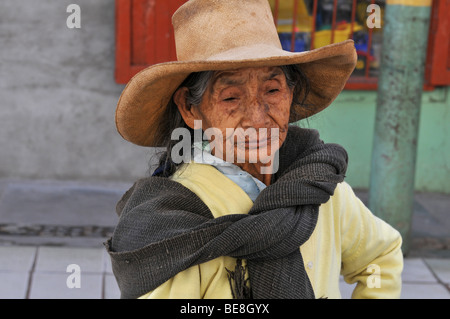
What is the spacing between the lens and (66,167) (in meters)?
5.94

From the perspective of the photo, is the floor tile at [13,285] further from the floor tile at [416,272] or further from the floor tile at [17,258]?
the floor tile at [416,272]

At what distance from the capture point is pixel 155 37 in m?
5.70

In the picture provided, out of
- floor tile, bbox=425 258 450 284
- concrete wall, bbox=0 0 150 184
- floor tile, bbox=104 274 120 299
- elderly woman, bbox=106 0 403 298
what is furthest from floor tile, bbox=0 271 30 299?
floor tile, bbox=425 258 450 284

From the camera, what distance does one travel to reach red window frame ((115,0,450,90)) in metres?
5.63

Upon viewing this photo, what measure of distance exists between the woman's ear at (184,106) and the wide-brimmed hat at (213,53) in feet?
0.07

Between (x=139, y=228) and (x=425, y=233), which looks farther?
(x=425, y=233)

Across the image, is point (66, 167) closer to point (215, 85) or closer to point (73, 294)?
point (73, 294)

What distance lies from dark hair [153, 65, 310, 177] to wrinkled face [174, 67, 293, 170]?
2 cm

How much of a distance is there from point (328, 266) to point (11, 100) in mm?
4477

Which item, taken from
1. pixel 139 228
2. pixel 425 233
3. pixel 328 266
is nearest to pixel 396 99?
pixel 425 233

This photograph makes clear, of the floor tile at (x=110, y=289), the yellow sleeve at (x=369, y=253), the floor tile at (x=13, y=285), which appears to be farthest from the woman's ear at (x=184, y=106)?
the floor tile at (x=13, y=285)

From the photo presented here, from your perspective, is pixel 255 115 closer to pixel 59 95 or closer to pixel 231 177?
pixel 231 177

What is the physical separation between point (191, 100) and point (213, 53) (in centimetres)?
16

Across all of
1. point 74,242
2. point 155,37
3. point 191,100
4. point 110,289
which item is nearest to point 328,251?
point 191,100
